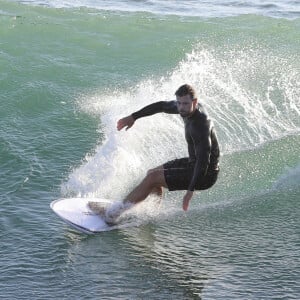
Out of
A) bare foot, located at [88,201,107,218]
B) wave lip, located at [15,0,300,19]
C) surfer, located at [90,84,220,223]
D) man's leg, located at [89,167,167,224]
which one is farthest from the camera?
wave lip, located at [15,0,300,19]

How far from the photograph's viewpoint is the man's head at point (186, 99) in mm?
7371

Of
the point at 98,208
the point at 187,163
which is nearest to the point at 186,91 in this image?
the point at 187,163

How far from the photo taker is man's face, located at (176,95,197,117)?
741 cm

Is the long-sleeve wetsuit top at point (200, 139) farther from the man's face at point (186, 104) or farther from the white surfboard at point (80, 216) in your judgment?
the white surfboard at point (80, 216)

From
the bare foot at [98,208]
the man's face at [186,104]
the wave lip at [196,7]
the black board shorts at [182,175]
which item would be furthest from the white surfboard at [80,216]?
the wave lip at [196,7]

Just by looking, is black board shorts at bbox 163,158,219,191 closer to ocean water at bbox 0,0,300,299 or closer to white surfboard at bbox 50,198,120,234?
ocean water at bbox 0,0,300,299

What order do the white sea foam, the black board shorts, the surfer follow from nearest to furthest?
the surfer → the black board shorts → the white sea foam

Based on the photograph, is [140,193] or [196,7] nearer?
[140,193]

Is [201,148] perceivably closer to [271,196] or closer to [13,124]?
[271,196]

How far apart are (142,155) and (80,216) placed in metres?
2.15

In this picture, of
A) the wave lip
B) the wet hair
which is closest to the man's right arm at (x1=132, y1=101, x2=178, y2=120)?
the wet hair

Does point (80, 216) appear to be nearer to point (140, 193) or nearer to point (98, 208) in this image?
point (98, 208)

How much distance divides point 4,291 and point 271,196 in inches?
163

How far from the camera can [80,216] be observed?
8.16 metres
